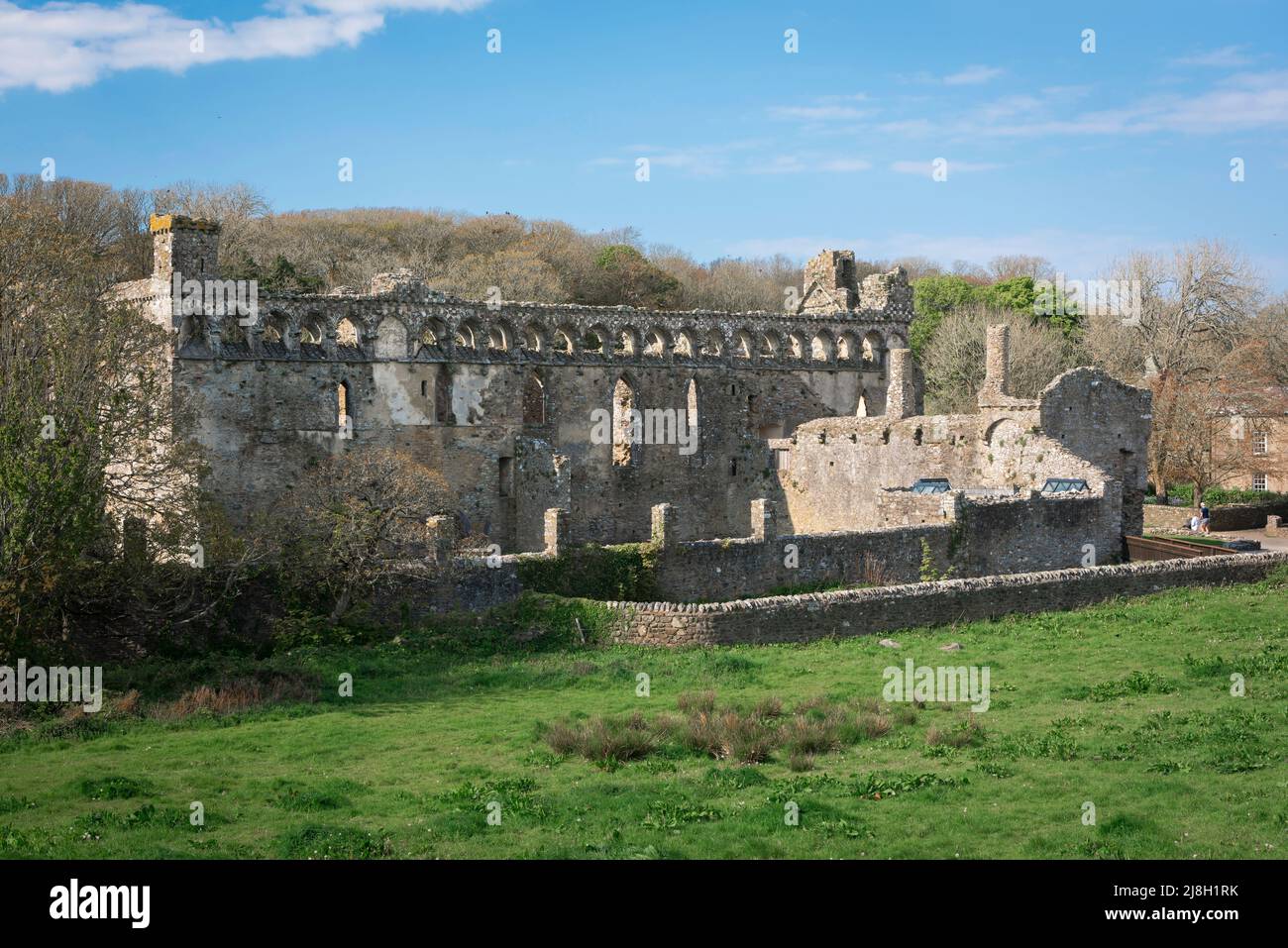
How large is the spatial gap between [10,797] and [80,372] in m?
9.98

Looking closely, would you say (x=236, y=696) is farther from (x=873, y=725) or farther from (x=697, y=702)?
(x=873, y=725)

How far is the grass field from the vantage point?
1298 cm

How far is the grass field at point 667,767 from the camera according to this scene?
511 inches

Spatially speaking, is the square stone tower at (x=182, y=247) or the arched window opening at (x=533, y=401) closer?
the square stone tower at (x=182, y=247)

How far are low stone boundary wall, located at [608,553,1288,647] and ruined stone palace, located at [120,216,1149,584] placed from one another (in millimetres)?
3504

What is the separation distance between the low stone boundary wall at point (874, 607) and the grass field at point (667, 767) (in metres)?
0.57

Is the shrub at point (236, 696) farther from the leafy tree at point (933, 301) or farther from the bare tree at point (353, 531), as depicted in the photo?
the leafy tree at point (933, 301)

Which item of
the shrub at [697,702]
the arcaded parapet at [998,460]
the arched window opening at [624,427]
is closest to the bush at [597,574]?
the shrub at [697,702]

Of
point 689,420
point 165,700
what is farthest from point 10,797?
point 689,420

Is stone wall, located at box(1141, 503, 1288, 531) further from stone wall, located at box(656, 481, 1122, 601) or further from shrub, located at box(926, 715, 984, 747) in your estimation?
shrub, located at box(926, 715, 984, 747)

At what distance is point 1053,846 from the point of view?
12.6 meters

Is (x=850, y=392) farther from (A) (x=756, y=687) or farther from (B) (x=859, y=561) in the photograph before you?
(A) (x=756, y=687)

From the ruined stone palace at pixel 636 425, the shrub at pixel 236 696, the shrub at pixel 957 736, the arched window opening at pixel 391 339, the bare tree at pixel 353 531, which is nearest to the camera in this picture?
the shrub at pixel 957 736

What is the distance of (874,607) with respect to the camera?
81.5 ft
